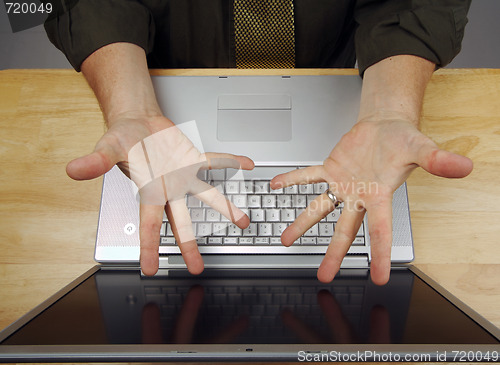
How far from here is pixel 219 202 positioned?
44 centimetres

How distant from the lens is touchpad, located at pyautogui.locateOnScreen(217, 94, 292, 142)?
523mm

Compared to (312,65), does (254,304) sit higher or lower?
lower

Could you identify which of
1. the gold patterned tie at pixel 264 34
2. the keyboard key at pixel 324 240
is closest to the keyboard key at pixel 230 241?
the keyboard key at pixel 324 240

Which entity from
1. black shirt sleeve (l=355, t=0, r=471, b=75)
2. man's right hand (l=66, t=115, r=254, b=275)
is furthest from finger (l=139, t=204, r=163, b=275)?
black shirt sleeve (l=355, t=0, r=471, b=75)

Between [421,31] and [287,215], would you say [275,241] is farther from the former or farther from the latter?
[421,31]

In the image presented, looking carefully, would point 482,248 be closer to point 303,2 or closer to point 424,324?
point 424,324

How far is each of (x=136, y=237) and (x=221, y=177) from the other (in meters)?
0.14

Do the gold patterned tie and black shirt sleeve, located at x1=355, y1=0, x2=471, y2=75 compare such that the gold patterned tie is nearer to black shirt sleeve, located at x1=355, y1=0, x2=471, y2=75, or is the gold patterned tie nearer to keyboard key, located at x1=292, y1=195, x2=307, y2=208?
black shirt sleeve, located at x1=355, y1=0, x2=471, y2=75

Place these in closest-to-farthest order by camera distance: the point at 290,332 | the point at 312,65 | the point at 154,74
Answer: the point at 290,332 < the point at 154,74 < the point at 312,65

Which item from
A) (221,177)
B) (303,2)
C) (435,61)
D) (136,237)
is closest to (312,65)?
(303,2)

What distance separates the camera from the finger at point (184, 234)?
16.3 inches

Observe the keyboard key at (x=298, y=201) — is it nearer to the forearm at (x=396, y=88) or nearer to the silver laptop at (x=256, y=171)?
the silver laptop at (x=256, y=171)

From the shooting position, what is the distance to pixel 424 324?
1.17 ft

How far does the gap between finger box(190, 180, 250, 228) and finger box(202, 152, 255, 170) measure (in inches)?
1.3
